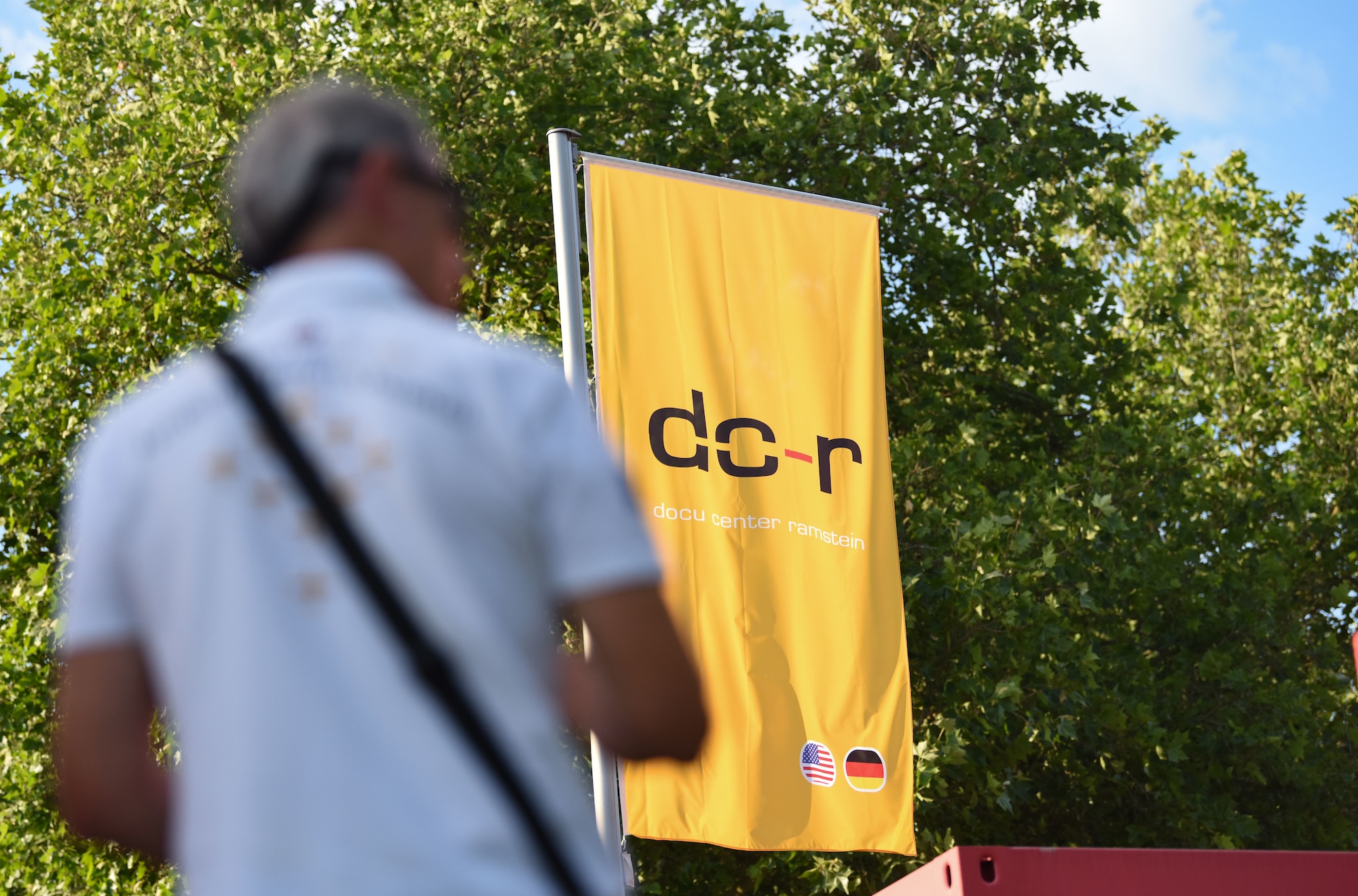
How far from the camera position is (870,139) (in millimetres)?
16547

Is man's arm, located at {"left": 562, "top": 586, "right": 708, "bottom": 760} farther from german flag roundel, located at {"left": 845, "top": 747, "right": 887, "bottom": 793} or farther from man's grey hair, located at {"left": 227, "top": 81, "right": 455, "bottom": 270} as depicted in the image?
german flag roundel, located at {"left": 845, "top": 747, "right": 887, "bottom": 793}

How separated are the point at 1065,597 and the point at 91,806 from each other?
14.0m

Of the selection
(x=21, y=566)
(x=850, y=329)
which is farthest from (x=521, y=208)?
(x=850, y=329)

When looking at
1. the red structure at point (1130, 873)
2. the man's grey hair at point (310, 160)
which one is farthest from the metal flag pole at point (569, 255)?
the man's grey hair at point (310, 160)

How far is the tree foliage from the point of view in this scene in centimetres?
1420

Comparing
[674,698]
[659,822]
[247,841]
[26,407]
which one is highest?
[26,407]

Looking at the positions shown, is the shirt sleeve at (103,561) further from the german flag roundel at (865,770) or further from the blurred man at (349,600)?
the german flag roundel at (865,770)

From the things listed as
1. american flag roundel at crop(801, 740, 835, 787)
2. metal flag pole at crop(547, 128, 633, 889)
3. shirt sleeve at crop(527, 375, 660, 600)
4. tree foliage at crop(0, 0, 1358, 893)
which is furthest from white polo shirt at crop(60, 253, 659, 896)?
tree foliage at crop(0, 0, 1358, 893)

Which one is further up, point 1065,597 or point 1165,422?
point 1165,422

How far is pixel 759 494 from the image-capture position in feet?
26.6

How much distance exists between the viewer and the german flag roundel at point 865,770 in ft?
26.0

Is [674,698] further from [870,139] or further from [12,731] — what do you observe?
[870,139]

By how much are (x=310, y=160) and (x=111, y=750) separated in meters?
0.59

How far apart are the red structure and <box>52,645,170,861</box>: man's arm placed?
5392 millimetres
